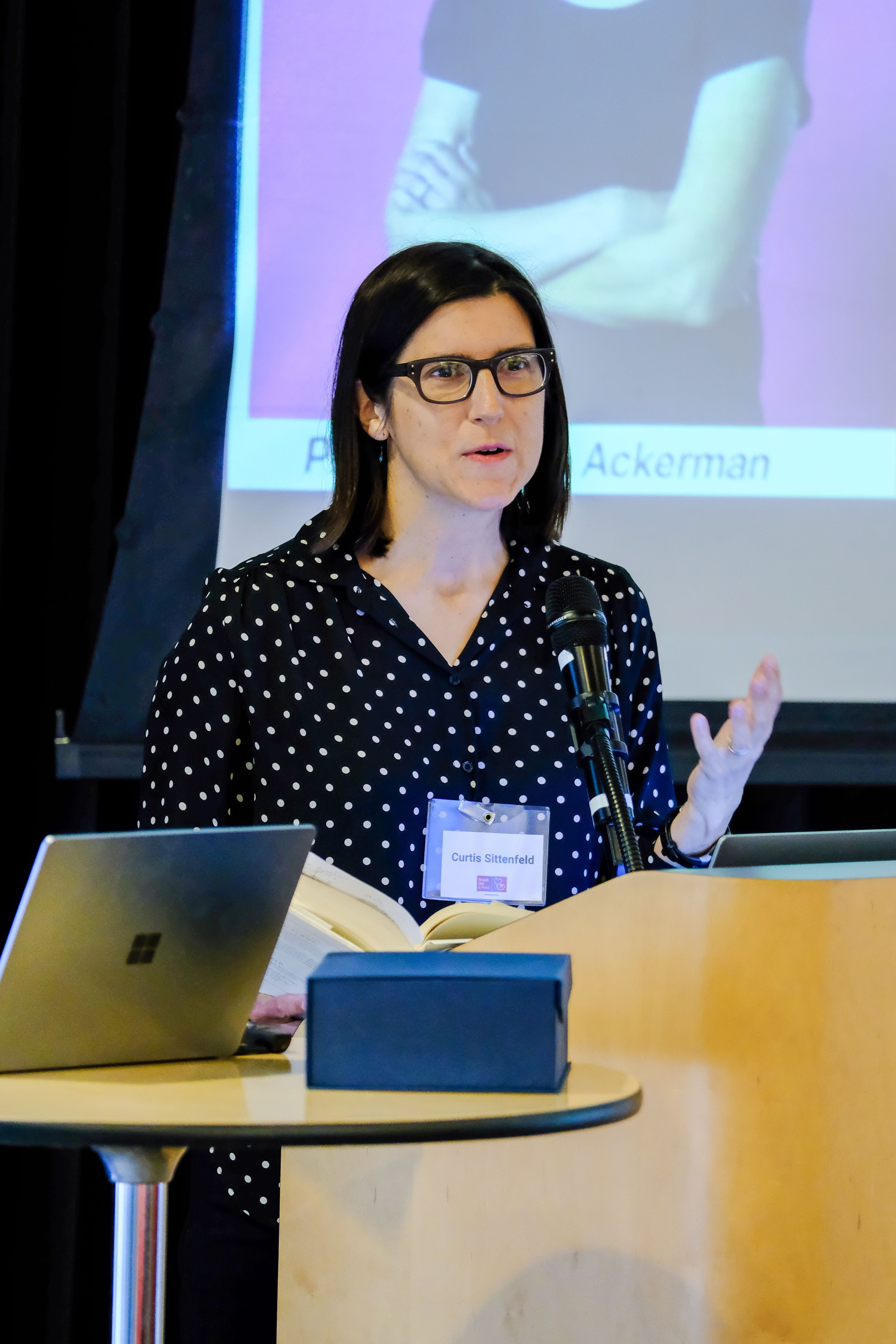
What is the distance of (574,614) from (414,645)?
11.0 inches

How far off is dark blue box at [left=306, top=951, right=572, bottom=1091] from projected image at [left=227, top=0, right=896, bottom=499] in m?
1.71

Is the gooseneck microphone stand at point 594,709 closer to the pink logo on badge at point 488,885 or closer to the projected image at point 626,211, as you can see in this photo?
the pink logo on badge at point 488,885

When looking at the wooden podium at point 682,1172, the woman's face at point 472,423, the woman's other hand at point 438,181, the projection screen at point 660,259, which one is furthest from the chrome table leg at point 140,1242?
the woman's other hand at point 438,181

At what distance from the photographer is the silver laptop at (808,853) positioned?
1140 millimetres

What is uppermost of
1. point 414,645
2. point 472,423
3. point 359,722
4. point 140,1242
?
point 472,423

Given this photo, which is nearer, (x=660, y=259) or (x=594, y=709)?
(x=594, y=709)

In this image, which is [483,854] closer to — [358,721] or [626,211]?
[358,721]

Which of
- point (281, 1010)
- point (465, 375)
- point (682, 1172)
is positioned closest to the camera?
point (682, 1172)

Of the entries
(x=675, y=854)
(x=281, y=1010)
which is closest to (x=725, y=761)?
(x=675, y=854)

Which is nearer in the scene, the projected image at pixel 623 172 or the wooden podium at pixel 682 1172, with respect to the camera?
the wooden podium at pixel 682 1172

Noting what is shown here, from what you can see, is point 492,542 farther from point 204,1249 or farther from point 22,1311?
point 22,1311

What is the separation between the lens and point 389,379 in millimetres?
1930

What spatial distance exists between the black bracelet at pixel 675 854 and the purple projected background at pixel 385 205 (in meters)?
1.01

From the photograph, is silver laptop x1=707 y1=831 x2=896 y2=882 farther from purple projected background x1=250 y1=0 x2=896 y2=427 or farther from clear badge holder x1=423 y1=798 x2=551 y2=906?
purple projected background x1=250 y1=0 x2=896 y2=427
